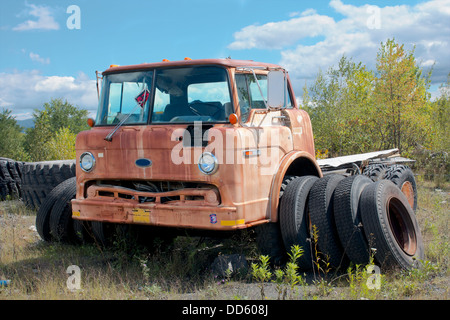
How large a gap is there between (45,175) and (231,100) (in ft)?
20.2

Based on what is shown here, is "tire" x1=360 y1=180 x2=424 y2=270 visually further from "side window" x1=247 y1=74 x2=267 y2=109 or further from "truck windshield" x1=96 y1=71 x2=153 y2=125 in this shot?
"truck windshield" x1=96 y1=71 x2=153 y2=125

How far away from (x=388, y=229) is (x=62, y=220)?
4776 mm

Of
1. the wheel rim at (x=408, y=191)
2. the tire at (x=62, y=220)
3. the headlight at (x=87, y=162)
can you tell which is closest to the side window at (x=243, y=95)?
the headlight at (x=87, y=162)

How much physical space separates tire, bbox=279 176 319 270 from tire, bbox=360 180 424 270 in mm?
694

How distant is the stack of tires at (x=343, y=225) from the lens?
17.0ft

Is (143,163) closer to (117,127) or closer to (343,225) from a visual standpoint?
(117,127)

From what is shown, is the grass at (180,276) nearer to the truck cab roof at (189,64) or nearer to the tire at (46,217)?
the tire at (46,217)

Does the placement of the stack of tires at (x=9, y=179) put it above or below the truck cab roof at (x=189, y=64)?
below

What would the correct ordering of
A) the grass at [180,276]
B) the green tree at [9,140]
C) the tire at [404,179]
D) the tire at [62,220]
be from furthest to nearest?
1. the green tree at [9,140]
2. the tire at [404,179]
3. the tire at [62,220]
4. the grass at [180,276]

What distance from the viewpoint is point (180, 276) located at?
5.50 meters

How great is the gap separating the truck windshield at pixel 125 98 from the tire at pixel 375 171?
4.55 metres

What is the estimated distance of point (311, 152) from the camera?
6730mm
